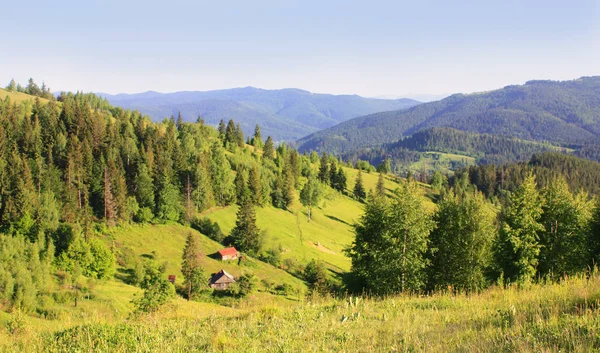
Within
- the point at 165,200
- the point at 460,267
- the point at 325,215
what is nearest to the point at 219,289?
the point at 165,200

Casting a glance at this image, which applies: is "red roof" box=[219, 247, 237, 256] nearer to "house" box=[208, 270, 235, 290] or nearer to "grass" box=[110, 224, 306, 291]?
"grass" box=[110, 224, 306, 291]

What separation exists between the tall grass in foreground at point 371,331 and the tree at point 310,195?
98.4 metres

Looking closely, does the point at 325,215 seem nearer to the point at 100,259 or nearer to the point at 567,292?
the point at 100,259

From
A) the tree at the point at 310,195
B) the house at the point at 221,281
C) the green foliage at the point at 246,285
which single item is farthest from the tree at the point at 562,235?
the tree at the point at 310,195

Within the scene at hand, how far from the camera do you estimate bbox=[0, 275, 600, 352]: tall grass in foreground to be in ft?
24.0

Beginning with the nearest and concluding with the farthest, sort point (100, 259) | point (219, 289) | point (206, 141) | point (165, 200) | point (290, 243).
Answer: point (100, 259) < point (219, 289) < point (165, 200) < point (290, 243) < point (206, 141)

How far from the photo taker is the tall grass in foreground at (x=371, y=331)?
24.0 feet

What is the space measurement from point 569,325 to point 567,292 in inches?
157

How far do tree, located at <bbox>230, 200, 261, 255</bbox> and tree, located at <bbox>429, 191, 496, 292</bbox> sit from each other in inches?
2229

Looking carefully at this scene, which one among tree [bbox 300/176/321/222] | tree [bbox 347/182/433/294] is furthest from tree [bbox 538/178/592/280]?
tree [bbox 300/176/321/222]

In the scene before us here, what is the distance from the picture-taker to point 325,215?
116 meters

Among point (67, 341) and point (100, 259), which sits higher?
point (67, 341)

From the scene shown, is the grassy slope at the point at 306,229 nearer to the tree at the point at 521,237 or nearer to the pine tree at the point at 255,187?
the pine tree at the point at 255,187

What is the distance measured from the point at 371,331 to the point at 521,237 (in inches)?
948
